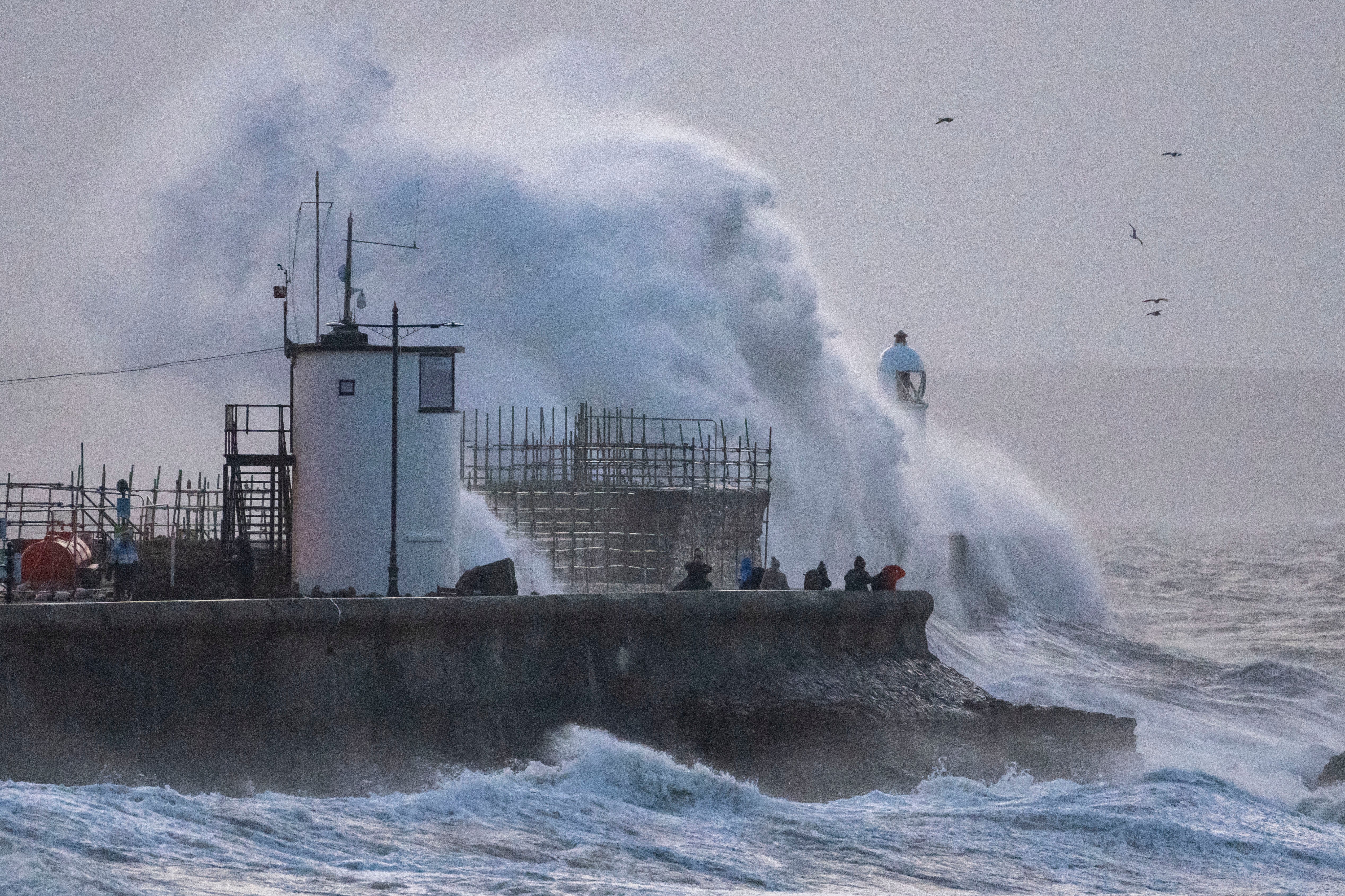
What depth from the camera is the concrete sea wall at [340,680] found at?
1221 centimetres

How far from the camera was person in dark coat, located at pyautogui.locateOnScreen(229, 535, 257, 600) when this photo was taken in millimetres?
17156

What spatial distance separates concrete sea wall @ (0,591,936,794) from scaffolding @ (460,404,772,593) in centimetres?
751

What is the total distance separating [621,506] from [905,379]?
14.2 meters

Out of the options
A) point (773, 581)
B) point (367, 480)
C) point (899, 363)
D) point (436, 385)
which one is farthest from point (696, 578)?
point (899, 363)

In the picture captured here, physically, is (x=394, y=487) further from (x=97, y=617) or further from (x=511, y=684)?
(x=97, y=617)

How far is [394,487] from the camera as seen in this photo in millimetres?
16344

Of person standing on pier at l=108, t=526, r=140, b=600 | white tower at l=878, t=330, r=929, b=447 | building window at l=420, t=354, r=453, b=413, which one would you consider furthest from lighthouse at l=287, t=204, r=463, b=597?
white tower at l=878, t=330, r=929, b=447

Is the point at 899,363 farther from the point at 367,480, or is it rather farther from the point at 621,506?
the point at 367,480

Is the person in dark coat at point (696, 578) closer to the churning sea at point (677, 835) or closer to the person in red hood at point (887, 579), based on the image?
the person in red hood at point (887, 579)

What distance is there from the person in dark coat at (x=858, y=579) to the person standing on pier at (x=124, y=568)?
265 inches

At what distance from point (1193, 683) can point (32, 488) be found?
690 inches

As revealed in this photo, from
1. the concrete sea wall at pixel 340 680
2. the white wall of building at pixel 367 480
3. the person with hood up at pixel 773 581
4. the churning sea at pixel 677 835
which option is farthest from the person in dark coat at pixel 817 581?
the white wall of building at pixel 367 480

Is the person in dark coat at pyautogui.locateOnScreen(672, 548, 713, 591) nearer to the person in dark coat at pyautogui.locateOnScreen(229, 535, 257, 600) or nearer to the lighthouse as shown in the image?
the lighthouse

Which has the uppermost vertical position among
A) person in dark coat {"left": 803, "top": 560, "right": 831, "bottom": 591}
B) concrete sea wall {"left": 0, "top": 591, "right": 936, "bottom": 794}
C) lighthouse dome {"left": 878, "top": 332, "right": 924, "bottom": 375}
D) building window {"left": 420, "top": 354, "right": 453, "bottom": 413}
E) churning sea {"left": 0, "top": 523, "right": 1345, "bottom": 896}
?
lighthouse dome {"left": 878, "top": 332, "right": 924, "bottom": 375}
